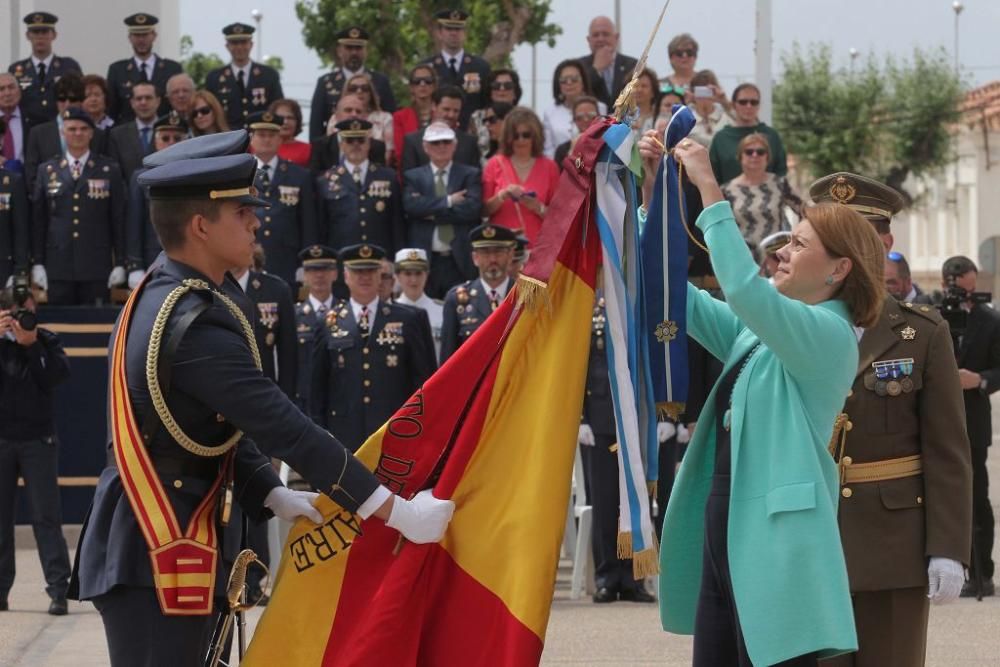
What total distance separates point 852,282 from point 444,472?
124 centimetres

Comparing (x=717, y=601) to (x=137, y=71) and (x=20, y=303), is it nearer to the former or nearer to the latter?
(x=20, y=303)

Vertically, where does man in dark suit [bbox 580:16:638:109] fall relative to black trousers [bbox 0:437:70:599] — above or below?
above

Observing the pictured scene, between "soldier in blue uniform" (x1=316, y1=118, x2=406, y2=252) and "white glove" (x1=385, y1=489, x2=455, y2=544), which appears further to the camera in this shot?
"soldier in blue uniform" (x1=316, y1=118, x2=406, y2=252)

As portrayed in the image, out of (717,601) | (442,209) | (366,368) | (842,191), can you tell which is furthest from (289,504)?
(442,209)

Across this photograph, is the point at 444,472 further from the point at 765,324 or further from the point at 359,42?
the point at 359,42

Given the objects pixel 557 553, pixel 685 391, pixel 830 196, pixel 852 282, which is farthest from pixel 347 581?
pixel 830 196

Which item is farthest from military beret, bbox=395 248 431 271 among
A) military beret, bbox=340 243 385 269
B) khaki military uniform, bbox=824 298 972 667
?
khaki military uniform, bbox=824 298 972 667

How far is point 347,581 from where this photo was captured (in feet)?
14.8

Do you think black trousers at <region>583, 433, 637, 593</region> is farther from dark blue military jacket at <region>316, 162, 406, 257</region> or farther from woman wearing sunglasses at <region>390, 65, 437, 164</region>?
woman wearing sunglasses at <region>390, 65, 437, 164</region>

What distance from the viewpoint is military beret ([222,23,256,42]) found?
13.9m

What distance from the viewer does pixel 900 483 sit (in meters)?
5.05

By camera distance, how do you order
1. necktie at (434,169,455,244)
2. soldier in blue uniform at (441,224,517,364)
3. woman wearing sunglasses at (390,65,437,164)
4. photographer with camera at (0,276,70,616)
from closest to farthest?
photographer with camera at (0,276,70,616), soldier in blue uniform at (441,224,517,364), necktie at (434,169,455,244), woman wearing sunglasses at (390,65,437,164)

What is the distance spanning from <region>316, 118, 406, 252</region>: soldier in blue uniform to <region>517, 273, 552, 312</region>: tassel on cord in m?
7.45

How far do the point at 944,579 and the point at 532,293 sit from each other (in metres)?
1.48
